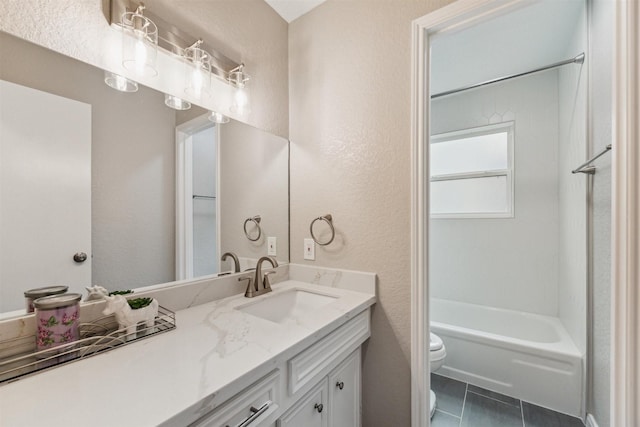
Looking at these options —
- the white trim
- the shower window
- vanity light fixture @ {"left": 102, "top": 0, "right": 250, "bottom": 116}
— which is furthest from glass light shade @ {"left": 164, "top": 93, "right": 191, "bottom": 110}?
the shower window

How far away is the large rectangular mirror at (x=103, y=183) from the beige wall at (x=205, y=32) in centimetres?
5

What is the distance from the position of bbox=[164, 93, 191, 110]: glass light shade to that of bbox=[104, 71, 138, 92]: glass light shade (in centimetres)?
12

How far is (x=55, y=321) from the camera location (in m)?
0.71

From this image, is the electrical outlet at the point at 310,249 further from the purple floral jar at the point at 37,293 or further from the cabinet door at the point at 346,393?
the purple floral jar at the point at 37,293

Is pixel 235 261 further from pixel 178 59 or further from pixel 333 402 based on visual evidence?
pixel 178 59

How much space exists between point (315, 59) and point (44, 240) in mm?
1486

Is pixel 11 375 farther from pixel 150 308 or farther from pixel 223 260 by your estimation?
pixel 223 260

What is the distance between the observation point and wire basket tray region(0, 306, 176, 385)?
64 cm

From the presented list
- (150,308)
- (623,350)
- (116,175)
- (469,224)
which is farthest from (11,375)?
(469,224)

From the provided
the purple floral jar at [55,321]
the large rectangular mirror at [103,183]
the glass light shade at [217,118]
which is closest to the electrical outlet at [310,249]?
the large rectangular mirror at [103,183]

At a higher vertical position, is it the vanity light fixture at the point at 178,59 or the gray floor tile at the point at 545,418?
the vanity light fixture at the point at 178,59

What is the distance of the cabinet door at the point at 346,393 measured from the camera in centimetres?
107

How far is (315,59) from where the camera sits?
1.55m

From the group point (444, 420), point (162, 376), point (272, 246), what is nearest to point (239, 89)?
point (272, 246)
